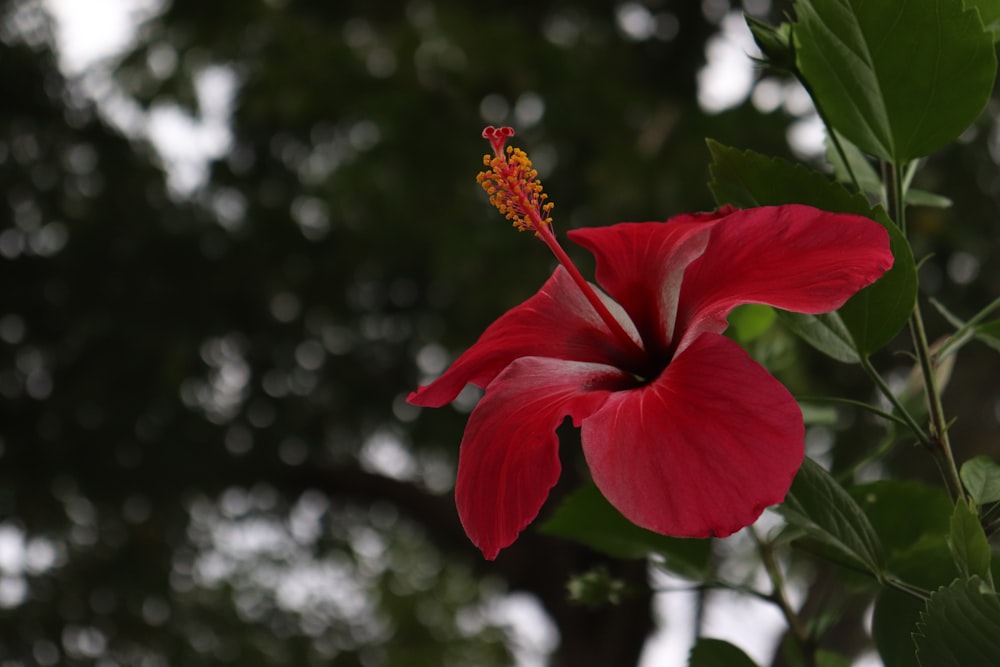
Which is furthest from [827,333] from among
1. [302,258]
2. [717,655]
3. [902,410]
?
[302,258]

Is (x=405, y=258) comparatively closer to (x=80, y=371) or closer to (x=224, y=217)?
(x=224, y=217)

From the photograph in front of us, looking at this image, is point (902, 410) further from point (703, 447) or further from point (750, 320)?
point (750, 320)

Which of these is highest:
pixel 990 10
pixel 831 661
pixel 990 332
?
pixel 990 10

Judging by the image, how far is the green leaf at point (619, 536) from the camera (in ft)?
1.63

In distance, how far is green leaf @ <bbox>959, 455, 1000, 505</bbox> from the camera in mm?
327

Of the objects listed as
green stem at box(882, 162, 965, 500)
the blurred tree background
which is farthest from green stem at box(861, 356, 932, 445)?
the blurred tree background

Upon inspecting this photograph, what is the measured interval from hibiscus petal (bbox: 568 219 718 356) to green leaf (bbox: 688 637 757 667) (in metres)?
0.12

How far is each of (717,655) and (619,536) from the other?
0.35ft

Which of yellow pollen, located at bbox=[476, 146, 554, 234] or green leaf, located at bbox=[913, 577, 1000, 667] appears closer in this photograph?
green leaf, located at bbox=[913, 577, 1000, 667]

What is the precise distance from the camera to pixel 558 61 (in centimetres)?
269

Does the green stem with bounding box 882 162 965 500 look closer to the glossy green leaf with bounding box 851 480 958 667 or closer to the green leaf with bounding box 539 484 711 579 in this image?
the glossy green leaf with bounding box 851 480 958 667

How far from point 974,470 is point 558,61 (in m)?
2.47

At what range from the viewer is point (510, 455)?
322 mm

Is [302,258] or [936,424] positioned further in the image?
[302,258]
